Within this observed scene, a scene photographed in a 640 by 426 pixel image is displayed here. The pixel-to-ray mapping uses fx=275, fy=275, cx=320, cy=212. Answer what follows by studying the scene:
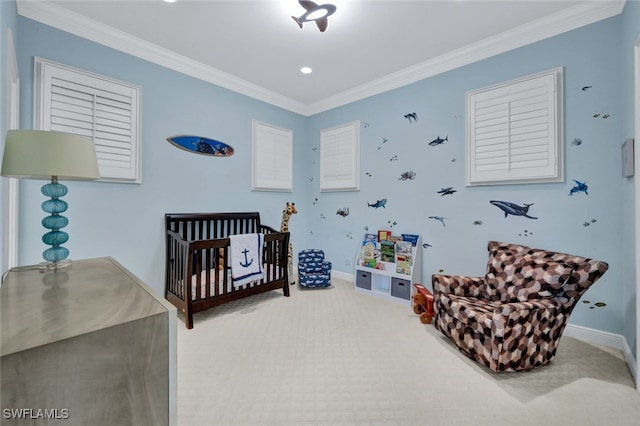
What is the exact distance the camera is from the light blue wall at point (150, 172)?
7.13ft

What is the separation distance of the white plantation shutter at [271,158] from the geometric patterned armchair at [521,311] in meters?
2.56

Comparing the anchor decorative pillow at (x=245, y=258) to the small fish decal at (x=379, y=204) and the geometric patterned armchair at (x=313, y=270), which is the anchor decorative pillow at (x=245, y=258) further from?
the small fish decal at (x=379, y=204)

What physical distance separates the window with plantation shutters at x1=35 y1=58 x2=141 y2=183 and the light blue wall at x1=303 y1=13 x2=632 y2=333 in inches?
92.3

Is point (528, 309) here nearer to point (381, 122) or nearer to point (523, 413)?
point (523, 413)

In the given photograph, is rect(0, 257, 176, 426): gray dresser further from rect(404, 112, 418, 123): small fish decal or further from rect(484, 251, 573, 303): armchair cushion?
rect(404, 112, 418, 123): small fish decal

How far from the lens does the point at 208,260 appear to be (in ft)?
7.98

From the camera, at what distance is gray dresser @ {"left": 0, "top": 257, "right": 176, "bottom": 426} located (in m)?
0.61

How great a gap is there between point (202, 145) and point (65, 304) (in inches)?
100

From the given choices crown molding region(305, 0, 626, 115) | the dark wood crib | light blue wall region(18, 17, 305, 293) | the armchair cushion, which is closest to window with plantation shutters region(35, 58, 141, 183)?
light blue wall region(18, 17, 305, 293)

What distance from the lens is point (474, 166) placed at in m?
2.69

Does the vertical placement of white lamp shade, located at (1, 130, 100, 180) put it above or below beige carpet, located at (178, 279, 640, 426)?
above

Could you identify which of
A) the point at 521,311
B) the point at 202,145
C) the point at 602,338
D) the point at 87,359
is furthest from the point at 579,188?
the point at 202,145

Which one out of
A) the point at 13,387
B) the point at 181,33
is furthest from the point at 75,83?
the point at 13,387

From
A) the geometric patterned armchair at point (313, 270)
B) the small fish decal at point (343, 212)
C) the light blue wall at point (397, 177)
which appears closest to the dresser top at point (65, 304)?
the light blue wall at point (397, 177)
